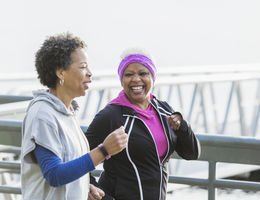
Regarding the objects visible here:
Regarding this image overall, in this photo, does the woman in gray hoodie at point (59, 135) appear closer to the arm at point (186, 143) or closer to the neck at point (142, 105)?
the neck at point (142, 105)

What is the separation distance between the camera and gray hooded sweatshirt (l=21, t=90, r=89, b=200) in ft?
8.42

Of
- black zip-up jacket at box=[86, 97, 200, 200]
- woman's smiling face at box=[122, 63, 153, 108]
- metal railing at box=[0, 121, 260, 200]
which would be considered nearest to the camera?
black zip-up jacket at box=[86, 97, 200, 200]

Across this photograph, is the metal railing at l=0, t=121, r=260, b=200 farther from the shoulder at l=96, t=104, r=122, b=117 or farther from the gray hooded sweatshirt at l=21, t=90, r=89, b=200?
the gray hooded sweatshirt at l=21, t=90, r=89, b=200

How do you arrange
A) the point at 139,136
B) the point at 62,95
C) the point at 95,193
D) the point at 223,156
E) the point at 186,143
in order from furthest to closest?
the point at 223,156 → the point at 186,143 → the point at 139,136 → the point at 95,193 → the point at 62,95

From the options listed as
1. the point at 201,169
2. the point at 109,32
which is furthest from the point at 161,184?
the point at 109,32

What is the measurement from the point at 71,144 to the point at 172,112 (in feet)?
2.43

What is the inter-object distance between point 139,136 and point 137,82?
0.89 feet

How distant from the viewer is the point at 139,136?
303 centimetres

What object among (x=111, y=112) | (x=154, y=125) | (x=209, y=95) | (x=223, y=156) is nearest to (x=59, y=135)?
(x=111, y=112)

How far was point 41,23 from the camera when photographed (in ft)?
92.5

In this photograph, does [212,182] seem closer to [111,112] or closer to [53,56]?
[111,112]

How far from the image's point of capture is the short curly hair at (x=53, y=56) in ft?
8.88

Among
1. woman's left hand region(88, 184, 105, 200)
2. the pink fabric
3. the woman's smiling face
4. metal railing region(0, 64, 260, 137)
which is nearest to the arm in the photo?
the pink fabric

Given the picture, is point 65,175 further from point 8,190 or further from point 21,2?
point 21,2
